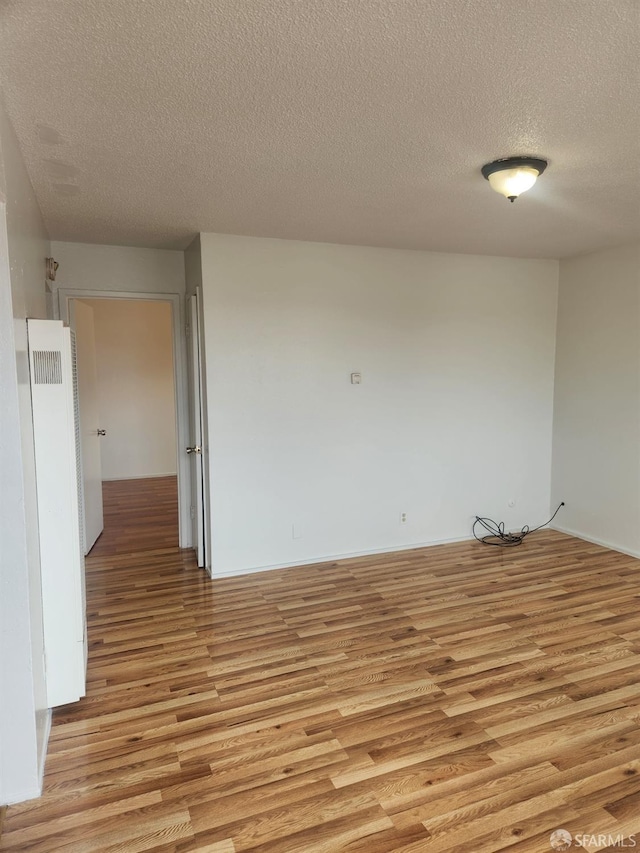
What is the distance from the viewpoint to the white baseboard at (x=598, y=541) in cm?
452

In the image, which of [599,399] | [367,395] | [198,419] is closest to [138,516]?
[198,419]

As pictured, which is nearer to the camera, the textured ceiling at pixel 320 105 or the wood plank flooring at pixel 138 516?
the textured ceiling at pixel 320 105

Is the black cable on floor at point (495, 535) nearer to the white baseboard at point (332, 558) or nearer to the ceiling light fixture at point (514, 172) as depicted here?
the white baseboard at point (332, 558)

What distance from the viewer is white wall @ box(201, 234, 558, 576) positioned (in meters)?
4.07

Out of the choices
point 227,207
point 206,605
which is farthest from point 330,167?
A: point 206,605

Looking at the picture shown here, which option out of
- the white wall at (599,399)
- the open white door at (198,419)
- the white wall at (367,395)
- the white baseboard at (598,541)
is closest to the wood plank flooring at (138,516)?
the open white door at (198,419)

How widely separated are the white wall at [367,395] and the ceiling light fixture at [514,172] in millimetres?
1793

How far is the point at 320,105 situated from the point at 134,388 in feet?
22.2

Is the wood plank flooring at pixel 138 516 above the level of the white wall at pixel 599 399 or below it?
below

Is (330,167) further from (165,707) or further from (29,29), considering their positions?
(165,707)

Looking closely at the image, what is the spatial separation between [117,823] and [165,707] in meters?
0.65

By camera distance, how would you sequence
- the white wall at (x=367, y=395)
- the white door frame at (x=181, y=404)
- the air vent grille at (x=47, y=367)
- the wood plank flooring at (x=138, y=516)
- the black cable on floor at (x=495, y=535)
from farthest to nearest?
the wood plank flooring at (x=138, y=516) < the black cable on floor at (x=495, y=535) < the white door frame at (x=181, y=404) < the white wall at (x=367, y=395) < the air vent grille at (x=47, y=367)

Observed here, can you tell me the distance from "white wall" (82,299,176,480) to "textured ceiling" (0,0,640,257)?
4.74 m

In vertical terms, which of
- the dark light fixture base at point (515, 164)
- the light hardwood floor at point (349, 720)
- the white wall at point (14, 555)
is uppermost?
the dark light fixture base at point (515, 164)
